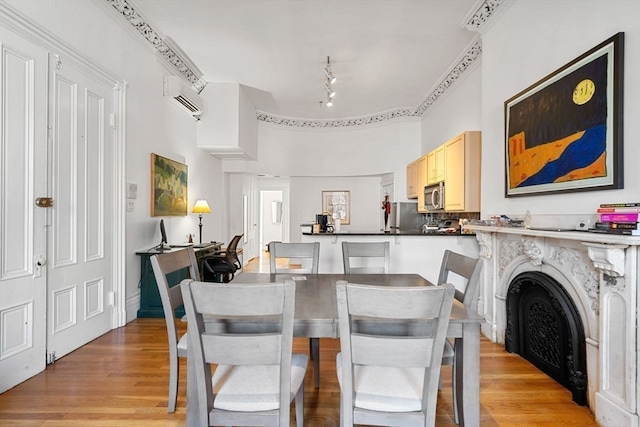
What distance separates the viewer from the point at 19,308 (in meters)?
2.23

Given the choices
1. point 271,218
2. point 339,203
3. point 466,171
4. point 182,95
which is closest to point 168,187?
point 182,95

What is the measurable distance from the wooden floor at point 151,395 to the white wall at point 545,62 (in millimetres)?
1213

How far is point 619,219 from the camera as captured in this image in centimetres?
165

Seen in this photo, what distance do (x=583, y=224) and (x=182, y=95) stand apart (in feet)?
14.8

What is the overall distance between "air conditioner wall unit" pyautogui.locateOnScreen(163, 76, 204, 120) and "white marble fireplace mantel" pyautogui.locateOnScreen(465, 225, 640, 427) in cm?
417

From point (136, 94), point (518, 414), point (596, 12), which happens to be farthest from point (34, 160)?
point (596, 12)

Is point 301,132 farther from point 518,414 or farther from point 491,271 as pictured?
point 518,414

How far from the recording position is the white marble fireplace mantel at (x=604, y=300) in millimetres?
1651

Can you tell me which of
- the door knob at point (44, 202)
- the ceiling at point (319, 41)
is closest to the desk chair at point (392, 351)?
the door knob at point (44, 202)

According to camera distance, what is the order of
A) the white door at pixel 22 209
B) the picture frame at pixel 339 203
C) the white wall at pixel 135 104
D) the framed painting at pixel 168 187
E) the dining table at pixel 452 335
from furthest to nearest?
1. the picture frame at pixel 339 203
2. the framed painting at pixel 168 187
3. the white wall at pixel 135 104
4. the white door at pixel 22 209
5. the dining table at pixel 452 335

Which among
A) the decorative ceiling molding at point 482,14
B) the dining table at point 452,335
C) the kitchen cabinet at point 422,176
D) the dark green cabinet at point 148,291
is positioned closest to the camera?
the dining table at point 452,335

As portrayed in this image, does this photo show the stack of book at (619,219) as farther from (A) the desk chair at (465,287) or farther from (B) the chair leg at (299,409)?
(B) the chair leg at (299,409)

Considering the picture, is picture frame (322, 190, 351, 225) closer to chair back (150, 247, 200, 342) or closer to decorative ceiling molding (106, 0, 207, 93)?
decorative ceiling molding (106, 0, 207, 93)

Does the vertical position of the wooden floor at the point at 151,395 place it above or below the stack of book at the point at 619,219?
below
